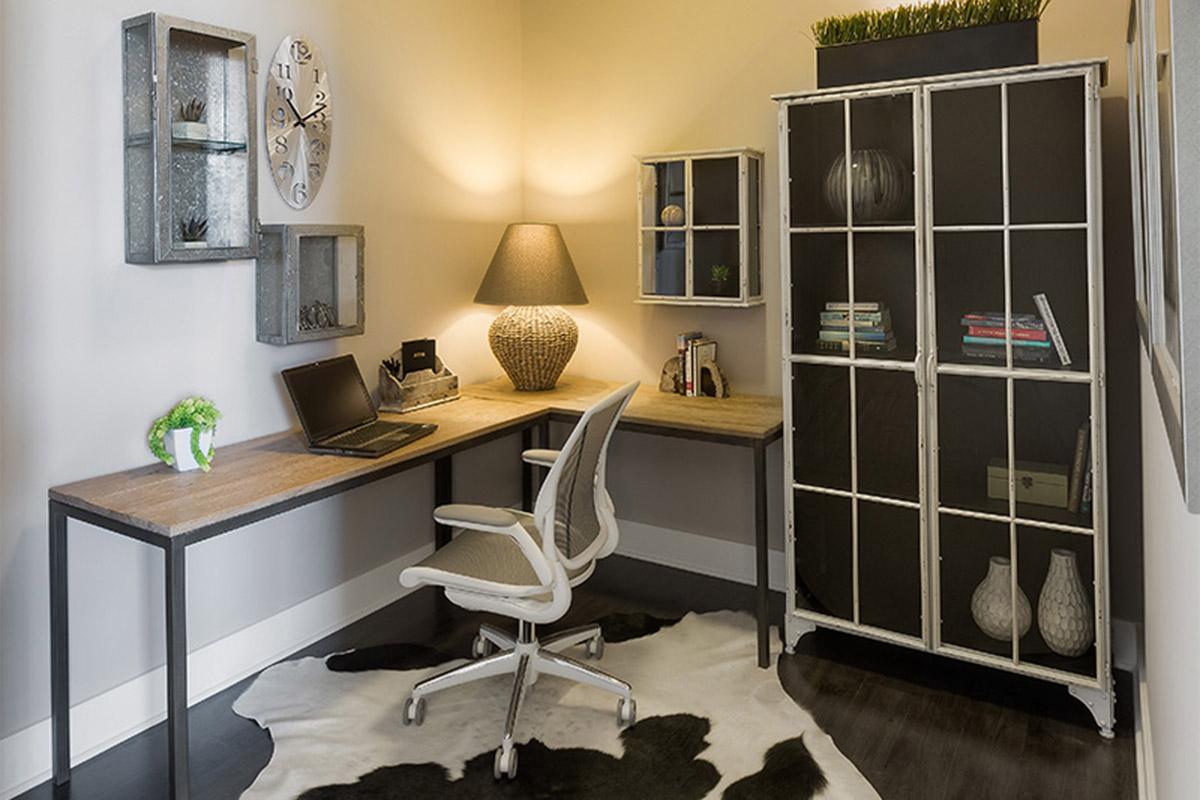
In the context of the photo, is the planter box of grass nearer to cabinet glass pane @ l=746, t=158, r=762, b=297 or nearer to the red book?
cabinet glass pane @ l=746, t=158, r=762, b=297

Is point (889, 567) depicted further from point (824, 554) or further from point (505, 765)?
point (505, 765)

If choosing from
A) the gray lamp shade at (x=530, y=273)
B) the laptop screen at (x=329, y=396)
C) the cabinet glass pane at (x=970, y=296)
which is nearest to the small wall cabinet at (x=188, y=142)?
the laptop screen at (x=329, y=396)

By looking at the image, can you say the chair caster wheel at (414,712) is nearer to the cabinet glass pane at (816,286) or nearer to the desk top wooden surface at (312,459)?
the desk top wooden surface at (312,459)

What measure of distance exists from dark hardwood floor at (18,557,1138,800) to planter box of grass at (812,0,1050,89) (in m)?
1.87

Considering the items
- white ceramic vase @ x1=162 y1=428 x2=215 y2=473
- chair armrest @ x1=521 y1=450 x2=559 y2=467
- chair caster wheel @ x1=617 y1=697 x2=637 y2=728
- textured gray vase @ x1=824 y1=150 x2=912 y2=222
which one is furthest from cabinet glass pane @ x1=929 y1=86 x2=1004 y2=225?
white ceramic vase @ x1=162 y1=428 x2=215 y2=473

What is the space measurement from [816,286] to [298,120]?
5.88 ft

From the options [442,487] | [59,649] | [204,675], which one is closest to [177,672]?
[59,649]

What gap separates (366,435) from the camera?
2730mm

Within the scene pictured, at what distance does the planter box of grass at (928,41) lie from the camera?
2.48m

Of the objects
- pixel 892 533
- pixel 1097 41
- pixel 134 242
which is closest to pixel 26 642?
pixel 134 242

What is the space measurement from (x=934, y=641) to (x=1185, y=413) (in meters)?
2.00

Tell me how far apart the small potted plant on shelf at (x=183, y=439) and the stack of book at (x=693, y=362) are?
68.5 inches

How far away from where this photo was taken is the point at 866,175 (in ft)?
8.73

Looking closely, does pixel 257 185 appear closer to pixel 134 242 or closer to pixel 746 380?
pixel 134 242
